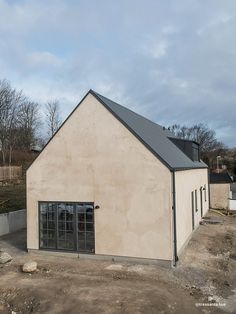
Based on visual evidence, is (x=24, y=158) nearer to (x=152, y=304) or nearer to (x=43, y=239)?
(x=43, y=239)

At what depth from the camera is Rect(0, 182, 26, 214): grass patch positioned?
23659 millimetres

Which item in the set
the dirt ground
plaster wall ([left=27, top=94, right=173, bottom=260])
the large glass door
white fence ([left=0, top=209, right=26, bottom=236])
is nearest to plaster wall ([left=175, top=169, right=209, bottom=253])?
the dirt ground

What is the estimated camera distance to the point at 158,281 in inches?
424

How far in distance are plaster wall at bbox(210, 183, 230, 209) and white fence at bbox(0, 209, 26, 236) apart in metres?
16.3

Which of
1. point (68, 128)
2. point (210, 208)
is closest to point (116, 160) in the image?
point (68, 128)

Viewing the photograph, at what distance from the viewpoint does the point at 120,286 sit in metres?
10.3

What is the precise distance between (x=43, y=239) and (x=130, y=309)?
6.72 m

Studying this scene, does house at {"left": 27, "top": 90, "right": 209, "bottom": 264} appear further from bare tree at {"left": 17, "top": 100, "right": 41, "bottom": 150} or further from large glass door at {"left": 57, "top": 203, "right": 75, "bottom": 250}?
bare tree at {"left": 17, "top": 100, "right": 41, "bottom": 150}

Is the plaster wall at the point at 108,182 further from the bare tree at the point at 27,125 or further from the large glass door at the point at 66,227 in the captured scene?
the bare tree at the point at 27,125

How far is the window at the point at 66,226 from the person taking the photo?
13.6 metres

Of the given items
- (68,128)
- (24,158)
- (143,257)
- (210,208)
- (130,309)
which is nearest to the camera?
(130,309)

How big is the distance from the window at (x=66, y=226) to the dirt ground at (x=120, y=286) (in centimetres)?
60

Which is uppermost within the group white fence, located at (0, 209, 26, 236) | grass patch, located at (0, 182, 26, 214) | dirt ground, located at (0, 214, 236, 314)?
grass patch, located at (0, 182, 26, 214)

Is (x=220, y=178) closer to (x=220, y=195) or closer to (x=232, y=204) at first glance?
(x=220, y=195)
